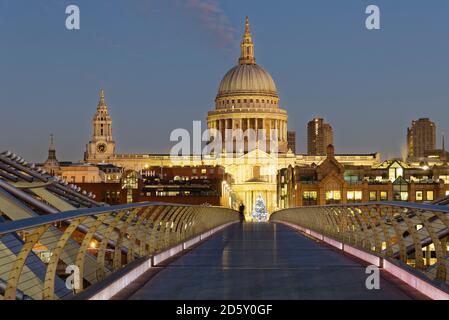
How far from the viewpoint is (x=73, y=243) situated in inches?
575

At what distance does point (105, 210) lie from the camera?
1204cm

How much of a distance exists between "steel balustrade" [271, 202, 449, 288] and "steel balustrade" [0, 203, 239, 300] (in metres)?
3.92

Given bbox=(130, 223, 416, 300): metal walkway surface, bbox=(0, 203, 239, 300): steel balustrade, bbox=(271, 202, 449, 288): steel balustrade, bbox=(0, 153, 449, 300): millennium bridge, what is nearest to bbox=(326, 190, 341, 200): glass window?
bbox=(271, 202, 449, 288): steel balustrade

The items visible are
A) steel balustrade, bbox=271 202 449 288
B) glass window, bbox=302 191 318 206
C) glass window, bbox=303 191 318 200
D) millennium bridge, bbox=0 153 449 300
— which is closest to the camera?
millennium bridge, bbox=0 153 449 300

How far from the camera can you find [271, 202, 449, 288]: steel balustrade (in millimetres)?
12344

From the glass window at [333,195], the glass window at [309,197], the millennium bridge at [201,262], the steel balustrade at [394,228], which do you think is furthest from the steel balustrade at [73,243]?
the glass window at [309,197]

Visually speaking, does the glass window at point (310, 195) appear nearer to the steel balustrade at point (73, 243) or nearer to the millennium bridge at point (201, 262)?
the steel balustrade at point (73, 243)

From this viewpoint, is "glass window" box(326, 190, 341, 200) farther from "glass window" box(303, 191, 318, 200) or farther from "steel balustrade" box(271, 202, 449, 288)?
"steel balustrade" box(271, 202, 449, 288)

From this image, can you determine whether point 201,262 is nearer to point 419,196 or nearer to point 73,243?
point 73,243

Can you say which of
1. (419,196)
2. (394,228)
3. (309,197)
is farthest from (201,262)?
(419,196)

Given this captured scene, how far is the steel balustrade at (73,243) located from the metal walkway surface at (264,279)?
2.28 ft

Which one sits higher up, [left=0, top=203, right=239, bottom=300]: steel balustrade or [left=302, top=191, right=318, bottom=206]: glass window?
[left=0, top=203, right=239, bottom=300]: steel balustrade

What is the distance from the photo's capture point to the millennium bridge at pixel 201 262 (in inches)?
424
